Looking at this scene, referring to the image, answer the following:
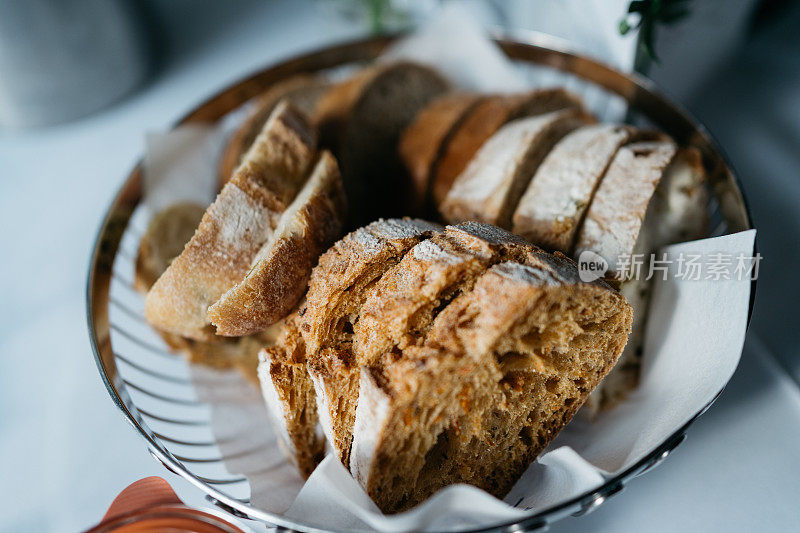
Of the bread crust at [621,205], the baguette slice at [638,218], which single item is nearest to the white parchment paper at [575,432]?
the baguette slice at [638,218]

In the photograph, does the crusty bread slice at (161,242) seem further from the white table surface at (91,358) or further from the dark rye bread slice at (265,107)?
the white table surface at (91,358)

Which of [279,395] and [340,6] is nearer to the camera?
[279,395]

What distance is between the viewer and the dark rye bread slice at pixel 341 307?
101 centimetres

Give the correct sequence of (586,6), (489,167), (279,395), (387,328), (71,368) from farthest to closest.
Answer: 1. (586,6)
2. (71,368)
3. (489,167)
4. (279,395)
5. (387,328)

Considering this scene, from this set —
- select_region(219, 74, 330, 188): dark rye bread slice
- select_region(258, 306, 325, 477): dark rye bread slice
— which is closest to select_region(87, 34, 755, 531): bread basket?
select_region(219, 74, 330, 188): dark rye bread slice

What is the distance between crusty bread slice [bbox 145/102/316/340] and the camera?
3.67 feet

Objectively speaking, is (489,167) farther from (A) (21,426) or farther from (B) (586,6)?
(A) (21,426)

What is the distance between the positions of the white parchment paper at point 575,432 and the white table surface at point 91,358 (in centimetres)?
13

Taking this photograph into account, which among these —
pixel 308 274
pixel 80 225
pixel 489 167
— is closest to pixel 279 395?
pixel 308 274

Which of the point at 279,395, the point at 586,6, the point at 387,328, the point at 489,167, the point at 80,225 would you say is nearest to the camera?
the point at 387,328

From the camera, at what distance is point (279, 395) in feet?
3.58

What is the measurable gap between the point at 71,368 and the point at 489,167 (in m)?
1.15

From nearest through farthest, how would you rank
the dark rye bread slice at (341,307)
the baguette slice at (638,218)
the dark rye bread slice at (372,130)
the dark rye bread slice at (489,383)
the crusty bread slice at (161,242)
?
the dark rye bread slice at (489,383) < the dark rye bread slice at (341,307) < the baguette slice at (638,218) < the crusty bread slice at (161,242) < the dark rye bread slice at (372,130)

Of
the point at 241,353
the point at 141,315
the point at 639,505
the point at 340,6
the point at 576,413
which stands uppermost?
the point at 340,6
